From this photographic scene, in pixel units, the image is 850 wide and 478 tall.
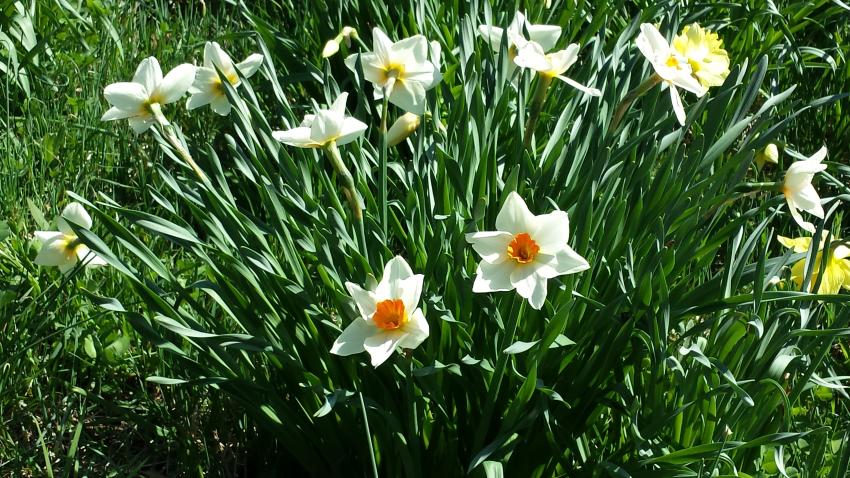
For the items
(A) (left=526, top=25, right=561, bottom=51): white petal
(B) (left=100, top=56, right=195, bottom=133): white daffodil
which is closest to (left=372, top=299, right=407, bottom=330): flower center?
(B) (left=100, top=56, right=195, bottom=133): white daffodil

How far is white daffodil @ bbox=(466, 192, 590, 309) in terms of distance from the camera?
5.01 feet

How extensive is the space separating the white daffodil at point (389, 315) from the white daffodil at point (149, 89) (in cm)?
62

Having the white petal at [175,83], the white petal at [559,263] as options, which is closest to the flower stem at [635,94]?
the white petal at [559,263]

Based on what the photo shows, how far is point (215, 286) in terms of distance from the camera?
1820 mm

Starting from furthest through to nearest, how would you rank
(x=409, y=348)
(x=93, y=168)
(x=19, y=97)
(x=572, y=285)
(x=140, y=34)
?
(x=140, y=34), (x=19, y=97), (x=93, y=168), (x=572, y=285), (x=409, y=348)

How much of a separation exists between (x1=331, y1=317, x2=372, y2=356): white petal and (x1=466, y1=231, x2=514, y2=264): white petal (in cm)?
21

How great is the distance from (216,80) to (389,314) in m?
0.79

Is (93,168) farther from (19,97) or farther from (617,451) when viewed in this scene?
(617,451)

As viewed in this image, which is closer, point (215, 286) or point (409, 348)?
point (409, 348)

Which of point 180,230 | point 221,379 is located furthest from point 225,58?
point 221,379

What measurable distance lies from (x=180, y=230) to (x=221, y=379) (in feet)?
0.96

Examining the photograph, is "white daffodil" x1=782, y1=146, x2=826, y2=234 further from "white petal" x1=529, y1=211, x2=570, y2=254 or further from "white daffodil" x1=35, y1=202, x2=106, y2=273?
"white daffodil" x1=35, y1=202, x2=106, y2=273

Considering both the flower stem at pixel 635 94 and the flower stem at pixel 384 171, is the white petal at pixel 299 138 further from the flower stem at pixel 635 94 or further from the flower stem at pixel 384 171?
the flower stem at pixel 635 94

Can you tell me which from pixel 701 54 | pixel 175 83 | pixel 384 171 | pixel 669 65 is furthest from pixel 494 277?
pixel 701 54
